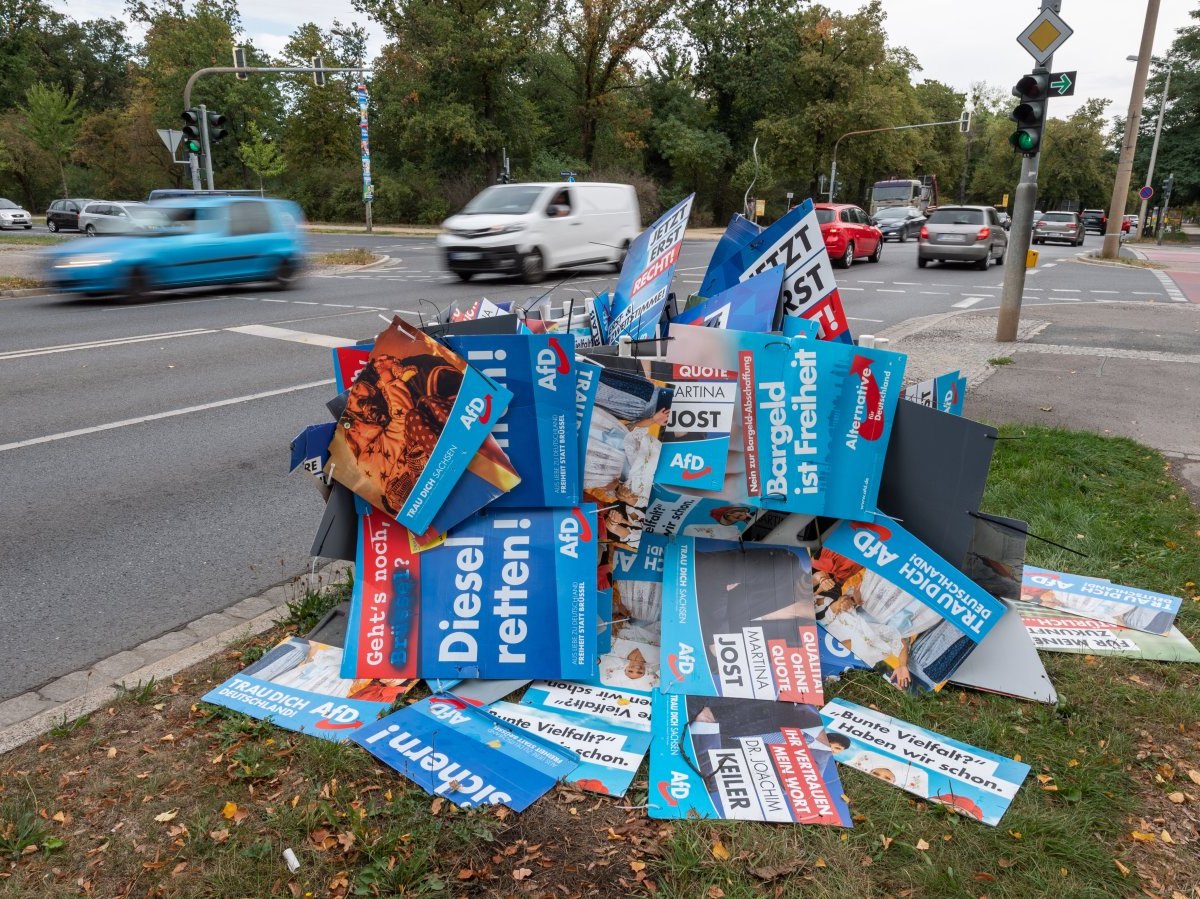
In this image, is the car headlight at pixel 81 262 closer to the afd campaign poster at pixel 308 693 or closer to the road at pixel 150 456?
the road at pixel 150 456

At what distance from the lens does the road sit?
13.4ft

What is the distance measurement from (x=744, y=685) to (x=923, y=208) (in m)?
49.9

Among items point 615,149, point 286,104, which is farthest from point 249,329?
point 286,104

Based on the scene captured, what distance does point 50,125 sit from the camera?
52188mm

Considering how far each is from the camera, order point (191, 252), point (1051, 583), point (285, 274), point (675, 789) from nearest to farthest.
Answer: point (675, 789) < point (1051, 583) < point (191, 252) < point (285, 274)

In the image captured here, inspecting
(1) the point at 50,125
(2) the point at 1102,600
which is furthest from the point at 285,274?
(1) the point at 50,125

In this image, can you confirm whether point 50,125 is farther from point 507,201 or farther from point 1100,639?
point 1100,639

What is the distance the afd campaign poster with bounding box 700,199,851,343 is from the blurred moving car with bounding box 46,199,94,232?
42747 millimetres

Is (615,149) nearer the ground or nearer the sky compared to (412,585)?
nearer the sky

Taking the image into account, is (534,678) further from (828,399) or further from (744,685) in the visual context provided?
(828,399)

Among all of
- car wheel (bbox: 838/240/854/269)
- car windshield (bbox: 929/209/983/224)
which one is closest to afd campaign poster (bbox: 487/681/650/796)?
car wheel (bbox: 838/240/854/269)

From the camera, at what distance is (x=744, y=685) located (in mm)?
3096

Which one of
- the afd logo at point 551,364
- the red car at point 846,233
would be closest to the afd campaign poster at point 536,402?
the afd logo at point 551,364

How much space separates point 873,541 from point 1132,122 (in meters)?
28.7
